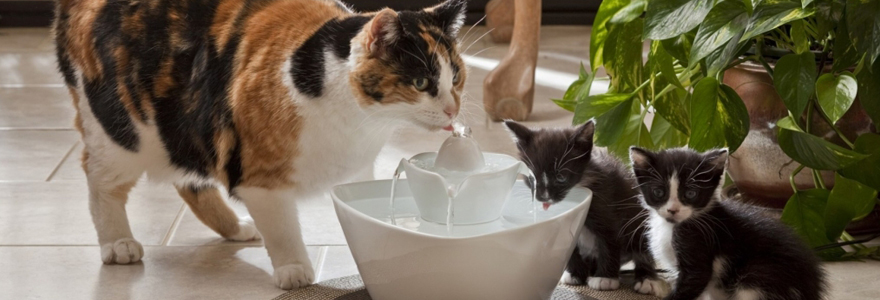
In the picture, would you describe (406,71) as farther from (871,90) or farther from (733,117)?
(871,90)

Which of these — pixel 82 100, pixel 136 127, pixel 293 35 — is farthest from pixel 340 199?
pixel 82 100

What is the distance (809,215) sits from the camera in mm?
1594

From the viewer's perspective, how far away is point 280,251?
1.54 meters

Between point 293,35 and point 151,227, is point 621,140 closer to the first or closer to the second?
point 293,35

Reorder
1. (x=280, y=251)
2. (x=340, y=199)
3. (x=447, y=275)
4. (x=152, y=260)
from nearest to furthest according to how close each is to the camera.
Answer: (x=447, y=275), (x=340, y=199), (x=280, y=251), (x=152, y=260)

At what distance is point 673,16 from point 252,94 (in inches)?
24.5

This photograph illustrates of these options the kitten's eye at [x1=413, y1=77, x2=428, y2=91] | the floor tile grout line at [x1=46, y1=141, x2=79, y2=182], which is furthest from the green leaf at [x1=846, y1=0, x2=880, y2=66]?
the floor tile grout line at [x1=46, y1=141, x2=79, y2=182]

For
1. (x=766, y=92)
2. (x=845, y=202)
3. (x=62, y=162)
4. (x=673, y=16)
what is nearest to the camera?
(x=673, y=16)

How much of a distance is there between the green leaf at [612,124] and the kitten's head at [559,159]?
0.67 ft

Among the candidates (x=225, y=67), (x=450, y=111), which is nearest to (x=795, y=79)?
(x=450, y=111)

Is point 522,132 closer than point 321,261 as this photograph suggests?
Yes

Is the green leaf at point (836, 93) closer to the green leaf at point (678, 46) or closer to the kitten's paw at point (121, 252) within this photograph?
the green leaf at point (678, 46)

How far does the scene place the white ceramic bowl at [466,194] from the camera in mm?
1346

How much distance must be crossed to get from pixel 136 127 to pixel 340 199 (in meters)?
0.39
